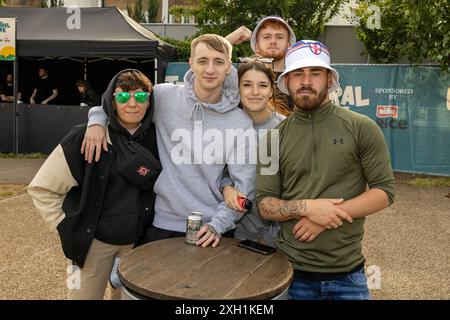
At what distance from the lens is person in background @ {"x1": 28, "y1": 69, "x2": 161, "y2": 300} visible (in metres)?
2.60

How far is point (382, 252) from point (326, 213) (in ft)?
10.5

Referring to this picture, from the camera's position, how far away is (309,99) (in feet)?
7.88

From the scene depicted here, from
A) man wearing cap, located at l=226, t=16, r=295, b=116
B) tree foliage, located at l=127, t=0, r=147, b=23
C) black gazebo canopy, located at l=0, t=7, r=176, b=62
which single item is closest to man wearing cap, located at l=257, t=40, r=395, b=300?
man wearing cap, located at l=226, t=16, r=295, b=116

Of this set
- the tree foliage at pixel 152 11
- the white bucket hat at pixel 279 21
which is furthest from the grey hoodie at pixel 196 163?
the tree foliage at pixel 152 11

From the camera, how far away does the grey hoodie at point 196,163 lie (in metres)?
2.60

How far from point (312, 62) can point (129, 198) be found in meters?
1.29

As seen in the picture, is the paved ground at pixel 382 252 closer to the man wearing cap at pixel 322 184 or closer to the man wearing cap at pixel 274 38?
the man wearing cap at pixel 322 184

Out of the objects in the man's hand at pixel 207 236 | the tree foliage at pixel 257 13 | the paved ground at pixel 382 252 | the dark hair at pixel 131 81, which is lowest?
the paved ground at pixel 382 252

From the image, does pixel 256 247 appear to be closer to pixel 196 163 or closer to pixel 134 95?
pixel 196 163

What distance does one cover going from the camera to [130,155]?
263 cm

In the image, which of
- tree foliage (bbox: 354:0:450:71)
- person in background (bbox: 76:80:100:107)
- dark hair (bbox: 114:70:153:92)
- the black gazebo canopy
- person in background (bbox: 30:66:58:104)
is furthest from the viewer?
person in background (bbox: 30:66:58:104)

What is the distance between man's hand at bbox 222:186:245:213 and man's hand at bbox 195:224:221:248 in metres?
0.17

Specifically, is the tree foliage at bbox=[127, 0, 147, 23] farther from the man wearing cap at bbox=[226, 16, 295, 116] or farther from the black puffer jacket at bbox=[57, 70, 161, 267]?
the black puffer jacket at bbox=[57, 70, 161, 267]

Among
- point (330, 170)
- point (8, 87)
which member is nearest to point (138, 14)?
point (8, 87)
